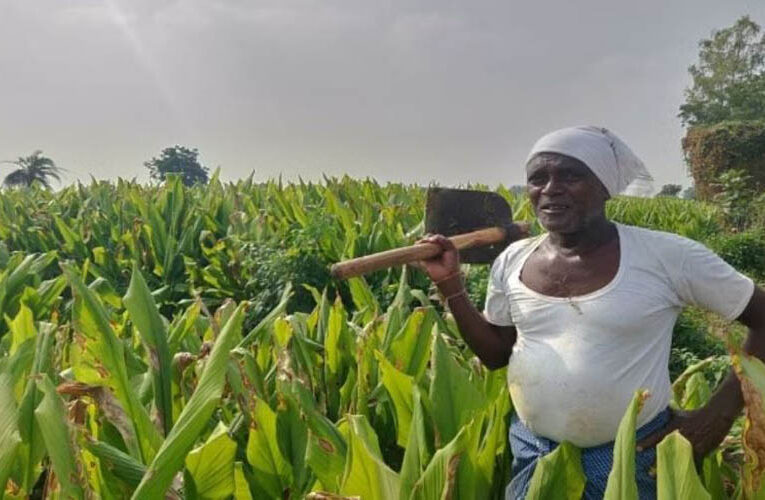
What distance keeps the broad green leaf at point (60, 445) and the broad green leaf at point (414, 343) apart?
0.92 meters

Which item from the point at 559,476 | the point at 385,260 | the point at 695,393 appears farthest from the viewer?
the point at 695,393

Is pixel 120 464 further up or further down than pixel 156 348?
further down

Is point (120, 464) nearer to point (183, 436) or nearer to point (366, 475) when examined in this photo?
point (183, 436)

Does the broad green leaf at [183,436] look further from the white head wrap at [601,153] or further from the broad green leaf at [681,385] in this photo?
the broad green leaf at [681,385]

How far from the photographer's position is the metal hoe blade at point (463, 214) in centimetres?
210

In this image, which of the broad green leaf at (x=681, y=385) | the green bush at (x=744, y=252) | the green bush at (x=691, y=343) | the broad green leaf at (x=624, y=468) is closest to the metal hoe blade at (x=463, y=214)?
the broad green leaf at (x=681, y=385)

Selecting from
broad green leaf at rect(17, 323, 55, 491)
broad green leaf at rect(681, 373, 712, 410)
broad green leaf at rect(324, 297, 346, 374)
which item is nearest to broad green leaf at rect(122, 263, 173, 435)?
broad green leaf at rect(17, 323, 55, 491)

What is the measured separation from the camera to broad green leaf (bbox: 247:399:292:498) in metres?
1.51

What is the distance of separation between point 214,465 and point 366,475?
0.31m

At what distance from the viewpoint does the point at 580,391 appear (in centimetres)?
151

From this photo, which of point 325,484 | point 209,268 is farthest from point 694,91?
point 325,484

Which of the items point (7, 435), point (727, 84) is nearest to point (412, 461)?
point (7, 435)

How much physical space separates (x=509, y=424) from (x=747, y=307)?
0.59 m

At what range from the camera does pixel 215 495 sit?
4.40ft
